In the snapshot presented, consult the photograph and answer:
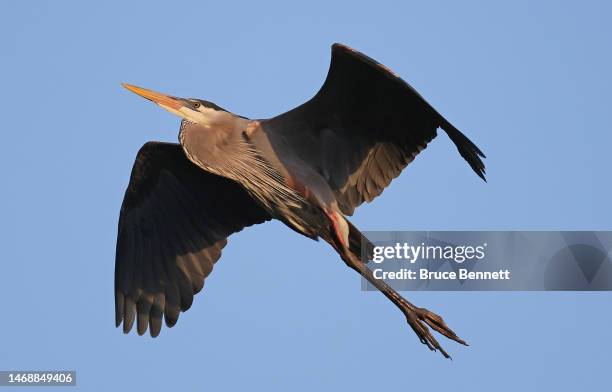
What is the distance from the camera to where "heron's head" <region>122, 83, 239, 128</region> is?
1003 centimetres

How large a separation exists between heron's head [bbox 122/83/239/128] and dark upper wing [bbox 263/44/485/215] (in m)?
0.43

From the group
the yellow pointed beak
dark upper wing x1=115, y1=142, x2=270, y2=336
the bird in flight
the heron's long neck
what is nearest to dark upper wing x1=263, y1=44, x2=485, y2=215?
the bird in flight

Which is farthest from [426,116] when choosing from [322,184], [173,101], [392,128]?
[173,101]

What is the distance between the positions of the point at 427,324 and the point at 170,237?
294cm

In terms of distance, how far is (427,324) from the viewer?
975 centimetres

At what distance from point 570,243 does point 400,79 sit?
11.6 feet

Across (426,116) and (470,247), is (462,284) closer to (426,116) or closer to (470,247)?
(470,247)

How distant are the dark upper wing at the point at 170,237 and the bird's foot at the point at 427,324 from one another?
80.9 inches

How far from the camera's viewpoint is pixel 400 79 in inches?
356

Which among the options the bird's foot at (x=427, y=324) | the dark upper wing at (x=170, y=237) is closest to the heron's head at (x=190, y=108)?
the dark upper wing at (x=170, y=237)

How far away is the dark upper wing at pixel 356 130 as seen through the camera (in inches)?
386

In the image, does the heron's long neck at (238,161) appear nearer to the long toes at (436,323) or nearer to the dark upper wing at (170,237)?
the dark upper wing at (170,237)

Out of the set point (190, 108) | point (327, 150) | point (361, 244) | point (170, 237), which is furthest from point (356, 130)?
point (170, 237)

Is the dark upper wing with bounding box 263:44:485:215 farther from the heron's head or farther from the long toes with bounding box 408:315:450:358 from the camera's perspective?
the long toes with bounding box 408:315:450:358
